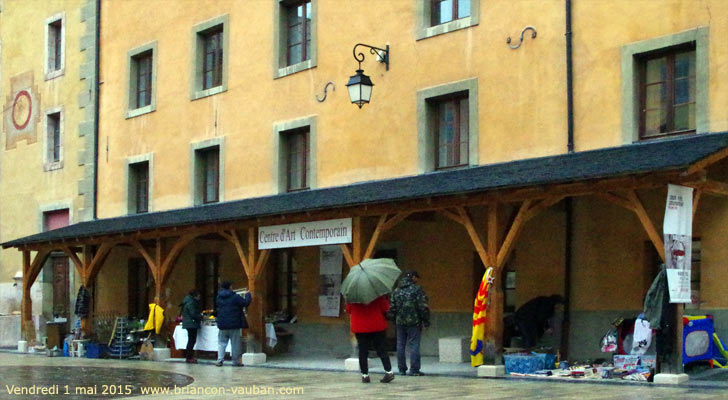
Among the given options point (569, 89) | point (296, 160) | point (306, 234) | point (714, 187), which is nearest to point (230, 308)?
point (306, 234)

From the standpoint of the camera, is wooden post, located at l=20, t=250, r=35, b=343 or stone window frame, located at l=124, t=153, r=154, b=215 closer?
stone window frame, located at l=124, t=153, r=154, b=215

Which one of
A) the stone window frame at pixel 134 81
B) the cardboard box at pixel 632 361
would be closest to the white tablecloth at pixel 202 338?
the stone window frame at pixel 134 81

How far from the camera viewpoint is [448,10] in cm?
1856

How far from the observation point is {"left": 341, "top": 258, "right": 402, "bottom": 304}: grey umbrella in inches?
538

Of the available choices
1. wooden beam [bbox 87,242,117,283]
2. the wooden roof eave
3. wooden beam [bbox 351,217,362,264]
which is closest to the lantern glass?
the wooden roof eave

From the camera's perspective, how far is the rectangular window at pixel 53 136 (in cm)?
2833

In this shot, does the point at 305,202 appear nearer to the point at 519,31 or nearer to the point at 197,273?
the point at 519,31

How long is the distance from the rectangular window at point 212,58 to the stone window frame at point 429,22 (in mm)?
6046

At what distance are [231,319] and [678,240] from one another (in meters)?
8.15

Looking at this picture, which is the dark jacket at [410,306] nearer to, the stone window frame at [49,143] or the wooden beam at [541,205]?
the wooden beam at [541,205]

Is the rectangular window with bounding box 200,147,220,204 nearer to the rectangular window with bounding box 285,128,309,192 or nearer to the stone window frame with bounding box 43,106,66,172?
the rectangular window with bounding box 285,128,309,192

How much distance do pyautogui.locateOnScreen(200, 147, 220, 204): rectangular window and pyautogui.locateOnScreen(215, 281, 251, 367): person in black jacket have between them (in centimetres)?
510

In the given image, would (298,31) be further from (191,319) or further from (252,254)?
(191,319)

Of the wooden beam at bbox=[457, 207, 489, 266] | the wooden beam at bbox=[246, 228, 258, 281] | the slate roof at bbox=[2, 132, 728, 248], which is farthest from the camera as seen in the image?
the wooden beam at bbox=[246, 228, 258, 281]
